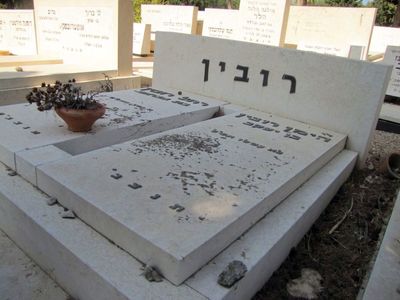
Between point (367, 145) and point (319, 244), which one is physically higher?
point (367, 145)

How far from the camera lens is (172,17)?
40.5 feet

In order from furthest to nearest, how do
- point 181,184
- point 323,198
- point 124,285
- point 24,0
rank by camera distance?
point 24,0 < point 323,198 < point 181,184 < point 124,285

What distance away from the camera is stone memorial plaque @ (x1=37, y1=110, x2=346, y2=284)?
1.80m

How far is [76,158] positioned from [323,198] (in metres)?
1.88

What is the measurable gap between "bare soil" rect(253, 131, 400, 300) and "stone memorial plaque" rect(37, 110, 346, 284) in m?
0.37

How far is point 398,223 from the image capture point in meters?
2.42

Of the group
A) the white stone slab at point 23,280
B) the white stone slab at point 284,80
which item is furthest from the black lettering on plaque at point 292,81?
the white stone slab at point 23,280

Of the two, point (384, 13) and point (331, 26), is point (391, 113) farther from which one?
point (384, 13)

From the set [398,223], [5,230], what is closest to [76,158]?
[5,230]

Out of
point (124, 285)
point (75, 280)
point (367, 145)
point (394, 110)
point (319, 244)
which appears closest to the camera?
point (124, 285)

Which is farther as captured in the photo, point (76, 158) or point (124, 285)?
point (76, 158)

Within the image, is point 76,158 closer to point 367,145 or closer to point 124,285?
point 124,285

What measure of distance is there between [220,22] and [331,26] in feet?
11.3

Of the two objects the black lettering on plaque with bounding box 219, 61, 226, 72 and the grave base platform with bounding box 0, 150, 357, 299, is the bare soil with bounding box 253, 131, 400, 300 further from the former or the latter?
the black lettering on plaque with bounding box 219, 61, 226, 72
